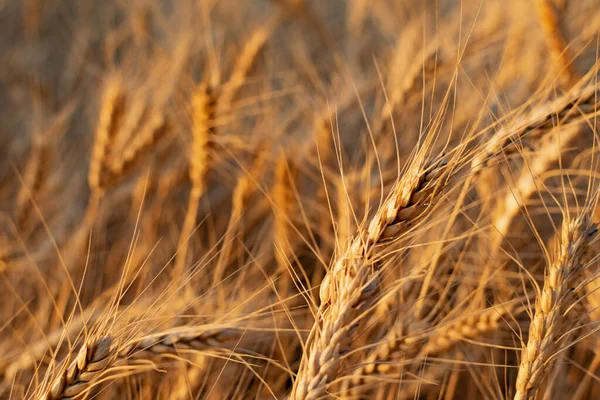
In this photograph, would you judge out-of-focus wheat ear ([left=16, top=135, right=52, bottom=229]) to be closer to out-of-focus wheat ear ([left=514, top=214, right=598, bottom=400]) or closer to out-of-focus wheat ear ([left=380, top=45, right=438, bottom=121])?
out-of-focus wheat ear ([left=380, top=45, right=438, bottom=121])

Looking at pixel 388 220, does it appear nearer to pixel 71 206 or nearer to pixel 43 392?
pixel 43 392

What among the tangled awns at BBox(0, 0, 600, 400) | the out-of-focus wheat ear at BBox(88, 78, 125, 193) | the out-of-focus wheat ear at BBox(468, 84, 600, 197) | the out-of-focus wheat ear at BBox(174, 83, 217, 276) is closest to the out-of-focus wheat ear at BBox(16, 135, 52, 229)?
the tangled awns at BBox(0, 0, 600, 400)

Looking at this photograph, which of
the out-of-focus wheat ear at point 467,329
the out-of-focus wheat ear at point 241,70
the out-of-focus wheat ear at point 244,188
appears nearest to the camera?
the out-of-focus wheat ear at point 467,329

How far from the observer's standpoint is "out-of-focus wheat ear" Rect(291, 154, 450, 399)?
0.76 metres

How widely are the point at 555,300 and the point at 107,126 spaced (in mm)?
1096

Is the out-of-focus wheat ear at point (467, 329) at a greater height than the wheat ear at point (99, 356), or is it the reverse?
the wheat ear at point (99, 356)

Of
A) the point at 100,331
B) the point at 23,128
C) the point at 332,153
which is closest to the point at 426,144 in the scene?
the point at 100,331

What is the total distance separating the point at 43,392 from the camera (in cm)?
86

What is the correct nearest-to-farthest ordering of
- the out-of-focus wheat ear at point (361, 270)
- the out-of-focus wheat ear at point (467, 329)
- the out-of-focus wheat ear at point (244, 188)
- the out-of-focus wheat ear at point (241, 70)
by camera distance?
the out-of-focus wheat ear at point (361, 270), the out-of-focus wheat ear at point (467, 329), the out-of-focus wheat ear at point (244, 188), the out-of-focus wheat ear at point (241, 70)

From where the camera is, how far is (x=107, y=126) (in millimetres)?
1535

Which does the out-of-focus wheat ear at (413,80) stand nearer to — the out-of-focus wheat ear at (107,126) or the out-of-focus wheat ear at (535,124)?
the out-of-focus wheat ear at (535,124)

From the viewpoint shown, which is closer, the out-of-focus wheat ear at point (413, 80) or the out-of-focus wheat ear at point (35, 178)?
the out-of-focus wheat ear at point (413, 80)

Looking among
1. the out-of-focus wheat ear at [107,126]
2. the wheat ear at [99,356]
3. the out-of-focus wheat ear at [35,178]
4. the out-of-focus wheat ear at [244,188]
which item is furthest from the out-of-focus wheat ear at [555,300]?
the out-of-focus wheat ear at [35,178]

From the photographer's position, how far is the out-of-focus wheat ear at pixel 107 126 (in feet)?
5.01
